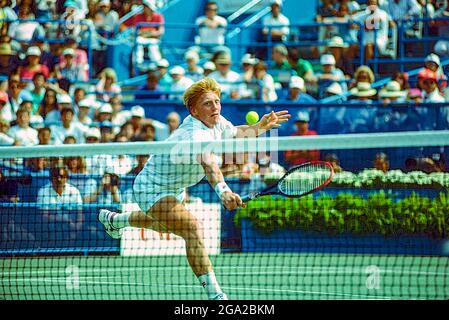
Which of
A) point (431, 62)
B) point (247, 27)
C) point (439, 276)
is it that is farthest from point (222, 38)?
point (439, 276)

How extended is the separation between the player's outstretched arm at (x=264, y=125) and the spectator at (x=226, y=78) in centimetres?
601

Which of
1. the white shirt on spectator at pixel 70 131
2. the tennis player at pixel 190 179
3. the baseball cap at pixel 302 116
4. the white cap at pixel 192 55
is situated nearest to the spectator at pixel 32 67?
the white shirt on spectator at pixel 70 131

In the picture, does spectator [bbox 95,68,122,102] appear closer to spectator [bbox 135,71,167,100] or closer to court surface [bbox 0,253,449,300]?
spectator [bbox 135,71,167,100]

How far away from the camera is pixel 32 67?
14.2 meters

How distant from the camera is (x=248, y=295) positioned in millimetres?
8039

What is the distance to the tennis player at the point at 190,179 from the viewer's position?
22.3ft

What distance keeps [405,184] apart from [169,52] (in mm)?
6184

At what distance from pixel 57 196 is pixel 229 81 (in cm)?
410

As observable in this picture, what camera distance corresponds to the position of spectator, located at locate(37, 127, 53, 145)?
12.3 metres

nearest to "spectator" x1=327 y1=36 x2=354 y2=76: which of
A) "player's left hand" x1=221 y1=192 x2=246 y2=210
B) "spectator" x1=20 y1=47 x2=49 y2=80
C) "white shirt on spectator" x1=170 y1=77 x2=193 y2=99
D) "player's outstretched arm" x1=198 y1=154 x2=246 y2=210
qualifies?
"white shirt on spectator" x1=170 y1=77 x2=193 y2=99

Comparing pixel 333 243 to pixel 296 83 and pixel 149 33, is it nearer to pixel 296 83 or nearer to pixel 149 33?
pixel 296 83

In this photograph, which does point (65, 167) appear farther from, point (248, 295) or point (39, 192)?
point (248, 295)

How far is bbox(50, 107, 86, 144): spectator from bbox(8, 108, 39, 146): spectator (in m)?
0.35

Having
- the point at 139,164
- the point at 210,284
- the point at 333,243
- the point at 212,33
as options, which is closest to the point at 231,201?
the point at 210,284
